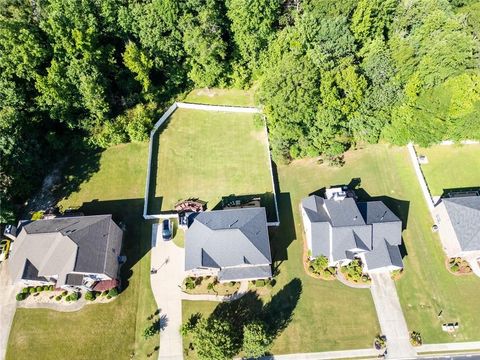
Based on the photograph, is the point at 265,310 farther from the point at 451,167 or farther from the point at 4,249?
the point at 451,167

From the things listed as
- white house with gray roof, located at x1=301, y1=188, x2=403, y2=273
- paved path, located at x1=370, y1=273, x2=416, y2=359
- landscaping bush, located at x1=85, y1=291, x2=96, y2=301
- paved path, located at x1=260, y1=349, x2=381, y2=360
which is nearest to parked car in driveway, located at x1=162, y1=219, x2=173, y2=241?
landscaping bush, located at x1=85, y1=291, x2=96, y2=301

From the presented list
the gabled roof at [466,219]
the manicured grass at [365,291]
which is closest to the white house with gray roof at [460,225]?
the gabled roof at [466,219]

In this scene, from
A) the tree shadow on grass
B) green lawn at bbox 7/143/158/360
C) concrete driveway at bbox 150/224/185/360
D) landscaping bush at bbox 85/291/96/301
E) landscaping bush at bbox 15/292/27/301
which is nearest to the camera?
green lawn at bbox 7/143/158/360

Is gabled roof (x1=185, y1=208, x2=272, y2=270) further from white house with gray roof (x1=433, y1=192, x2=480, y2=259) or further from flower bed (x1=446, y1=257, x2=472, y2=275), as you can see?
flower bed (x1=446, y1=257, x2=472, y2=275)

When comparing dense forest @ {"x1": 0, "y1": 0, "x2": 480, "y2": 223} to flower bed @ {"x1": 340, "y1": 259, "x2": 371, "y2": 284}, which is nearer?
flower bed @ {"x1": 340, "y1": 259, "x2": 371, "y2": 284}

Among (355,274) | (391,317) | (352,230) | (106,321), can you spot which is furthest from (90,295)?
(391,317)

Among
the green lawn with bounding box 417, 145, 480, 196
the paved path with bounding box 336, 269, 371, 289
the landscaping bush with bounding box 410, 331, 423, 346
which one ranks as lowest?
the landscaping bush with bounding box 410, 331, 423, 346

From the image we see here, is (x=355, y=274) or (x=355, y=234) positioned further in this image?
(x=355, y=274)
